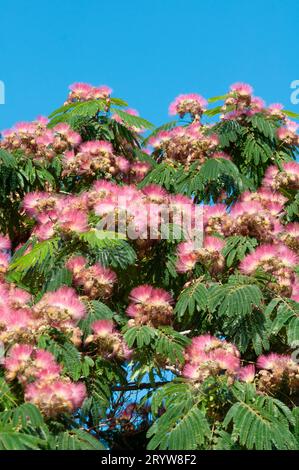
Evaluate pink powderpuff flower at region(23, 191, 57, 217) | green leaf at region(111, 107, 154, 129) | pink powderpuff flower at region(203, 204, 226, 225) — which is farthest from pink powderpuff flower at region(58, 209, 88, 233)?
green leaf at region(111, 107, 154, 129)

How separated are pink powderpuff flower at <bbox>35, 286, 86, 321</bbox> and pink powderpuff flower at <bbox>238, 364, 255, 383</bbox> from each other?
1.06 metres

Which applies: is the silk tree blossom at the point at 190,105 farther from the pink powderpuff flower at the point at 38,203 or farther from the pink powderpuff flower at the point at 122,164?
the pink powderpuff flower at the point at 38,203

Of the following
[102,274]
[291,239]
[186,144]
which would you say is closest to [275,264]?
[291,239]

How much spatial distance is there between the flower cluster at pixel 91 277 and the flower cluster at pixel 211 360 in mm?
793

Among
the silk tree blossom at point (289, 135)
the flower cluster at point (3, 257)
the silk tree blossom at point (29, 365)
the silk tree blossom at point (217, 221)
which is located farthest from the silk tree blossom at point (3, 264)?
the silk tree blossom at point (289, 135)

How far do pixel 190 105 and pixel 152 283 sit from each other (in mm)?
2480

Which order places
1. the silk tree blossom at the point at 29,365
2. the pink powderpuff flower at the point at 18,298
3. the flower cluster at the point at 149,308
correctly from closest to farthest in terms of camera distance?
the silk tree blossom at the point at 29,365
the pink powderpuff flower at the point at 18,298
the flower cluster at the point at 149,308

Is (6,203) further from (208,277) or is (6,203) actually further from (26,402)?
(26,402)

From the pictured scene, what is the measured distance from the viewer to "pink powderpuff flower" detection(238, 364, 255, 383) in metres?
5.30

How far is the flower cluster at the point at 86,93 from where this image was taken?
831 cm

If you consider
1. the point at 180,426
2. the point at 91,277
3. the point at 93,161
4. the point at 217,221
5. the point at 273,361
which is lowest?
the point at 180,426

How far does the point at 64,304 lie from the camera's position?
5.31 m

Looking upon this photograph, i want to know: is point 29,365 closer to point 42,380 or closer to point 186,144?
point 42,380

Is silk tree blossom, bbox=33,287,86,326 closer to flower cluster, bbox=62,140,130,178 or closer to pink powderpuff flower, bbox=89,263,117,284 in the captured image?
pink powderpuff flower, bbox=89,263,117,284
